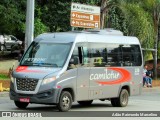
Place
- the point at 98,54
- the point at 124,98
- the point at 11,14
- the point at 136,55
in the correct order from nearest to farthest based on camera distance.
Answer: the point at 98,54 < the point at 124,98 < the point at 136,55 < the point at 11,14

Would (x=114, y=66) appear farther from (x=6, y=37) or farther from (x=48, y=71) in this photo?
(x=6, y=37)

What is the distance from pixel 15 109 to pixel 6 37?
30.0 meters

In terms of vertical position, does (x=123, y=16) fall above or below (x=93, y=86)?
above

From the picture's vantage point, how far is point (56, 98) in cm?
1650

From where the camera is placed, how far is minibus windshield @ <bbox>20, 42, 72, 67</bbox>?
1728 cm

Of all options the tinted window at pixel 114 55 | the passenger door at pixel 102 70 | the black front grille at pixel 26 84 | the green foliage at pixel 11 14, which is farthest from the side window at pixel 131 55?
the green foliage at pixel 11 14

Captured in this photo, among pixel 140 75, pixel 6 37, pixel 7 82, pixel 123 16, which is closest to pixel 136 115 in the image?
pixel 140 75

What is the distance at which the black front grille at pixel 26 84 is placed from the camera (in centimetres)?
1666

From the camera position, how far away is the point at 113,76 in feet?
64.4

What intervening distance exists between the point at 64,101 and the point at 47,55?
5.64 feet

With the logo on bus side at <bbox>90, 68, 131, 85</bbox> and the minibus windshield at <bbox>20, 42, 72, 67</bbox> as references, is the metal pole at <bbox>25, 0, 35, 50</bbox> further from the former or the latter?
the minibus windshield at <bbox>20, 42, 72, 67</bbox>

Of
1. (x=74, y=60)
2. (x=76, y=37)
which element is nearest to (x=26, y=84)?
(x=74, y=60)

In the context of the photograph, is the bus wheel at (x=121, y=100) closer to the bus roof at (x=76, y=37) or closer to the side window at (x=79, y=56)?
the bus roof at (x=76, y=37)

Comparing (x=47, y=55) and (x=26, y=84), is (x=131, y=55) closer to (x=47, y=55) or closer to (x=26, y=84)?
(x=47, y=55)
